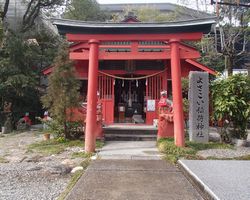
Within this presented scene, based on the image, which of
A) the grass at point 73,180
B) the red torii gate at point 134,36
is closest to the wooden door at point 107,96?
the red torii gate at point 134,36

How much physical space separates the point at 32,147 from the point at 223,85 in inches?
291

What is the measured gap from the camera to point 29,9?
68.5ft

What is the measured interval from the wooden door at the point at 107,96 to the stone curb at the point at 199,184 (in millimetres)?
9232

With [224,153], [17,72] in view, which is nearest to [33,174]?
[224,153]

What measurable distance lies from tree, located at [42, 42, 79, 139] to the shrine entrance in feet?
19.1

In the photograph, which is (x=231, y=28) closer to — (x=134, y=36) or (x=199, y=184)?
(x=134, y=36)

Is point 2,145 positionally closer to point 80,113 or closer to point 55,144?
point 55,144

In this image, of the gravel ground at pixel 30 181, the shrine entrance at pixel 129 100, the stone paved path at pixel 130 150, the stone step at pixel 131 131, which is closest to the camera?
the gravel ground at pixel 30 181

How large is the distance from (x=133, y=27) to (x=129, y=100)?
333 inches

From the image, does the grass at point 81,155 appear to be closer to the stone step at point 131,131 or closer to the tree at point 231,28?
the stone step at point 131,131

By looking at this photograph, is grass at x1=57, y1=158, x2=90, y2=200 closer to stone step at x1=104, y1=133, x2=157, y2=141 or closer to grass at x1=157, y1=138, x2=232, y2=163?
grass at x1=157, y1=138, x2=232, y2=163

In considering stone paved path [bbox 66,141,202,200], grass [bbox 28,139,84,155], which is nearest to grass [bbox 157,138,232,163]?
stone paved path [bbox 66,141,202,200]

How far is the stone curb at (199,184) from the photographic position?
5.84 metres

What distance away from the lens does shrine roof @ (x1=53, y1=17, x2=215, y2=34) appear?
435 inches
